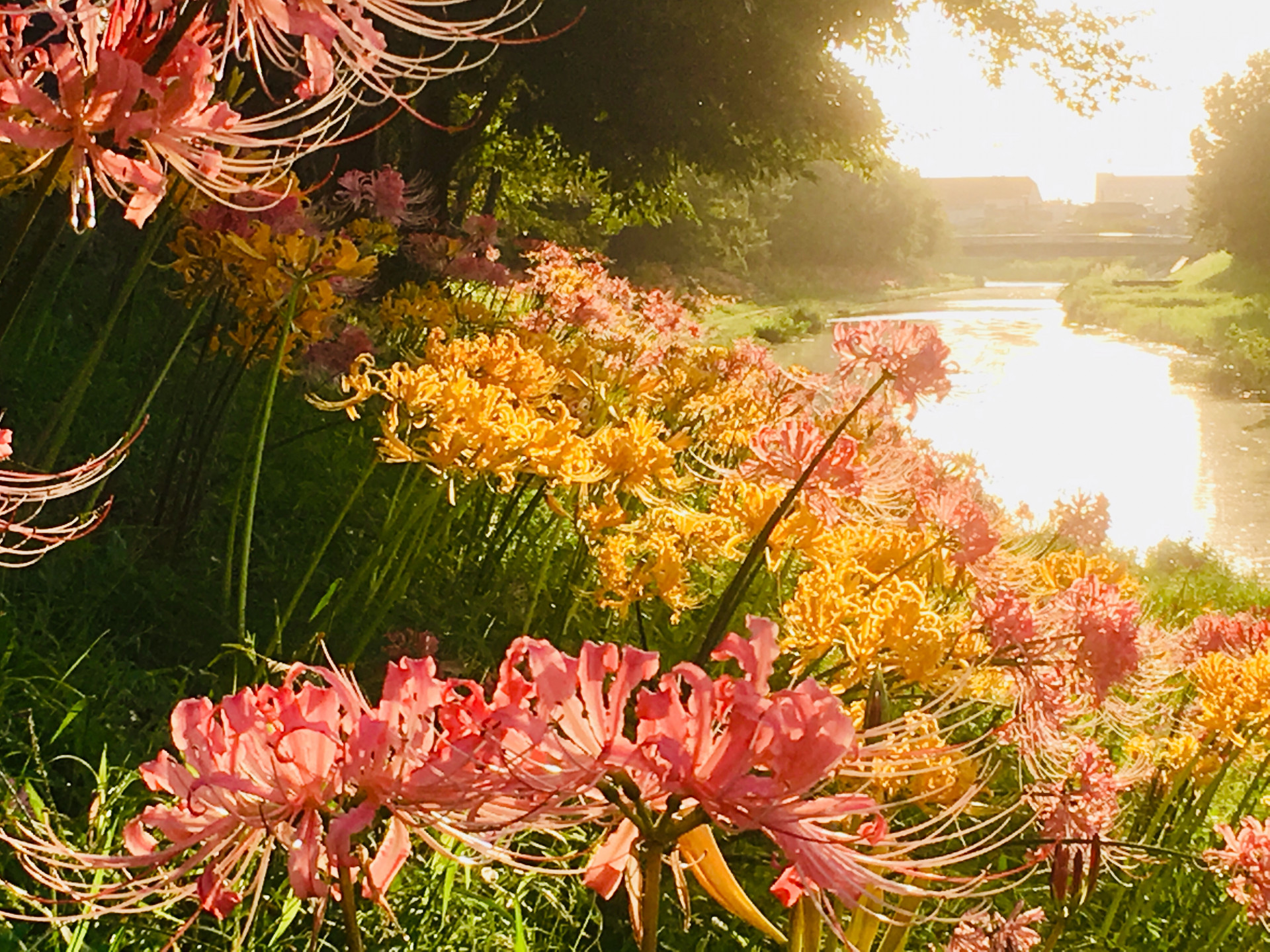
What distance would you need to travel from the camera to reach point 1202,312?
3019 centimetres

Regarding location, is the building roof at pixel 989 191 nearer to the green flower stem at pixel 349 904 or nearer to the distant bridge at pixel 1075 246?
the distant bridge at pixel 1075 246

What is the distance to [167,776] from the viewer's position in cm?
64

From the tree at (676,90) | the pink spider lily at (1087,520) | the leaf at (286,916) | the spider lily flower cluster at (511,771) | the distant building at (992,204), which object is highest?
the distant building at (992,204)

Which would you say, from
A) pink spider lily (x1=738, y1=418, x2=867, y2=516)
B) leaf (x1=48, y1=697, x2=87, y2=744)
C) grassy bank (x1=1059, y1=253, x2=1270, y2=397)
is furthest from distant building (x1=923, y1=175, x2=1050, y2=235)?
leaf (x1=48, y1=697, x2=87, y2=744)

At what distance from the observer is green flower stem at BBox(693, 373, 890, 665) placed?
1.56 meters

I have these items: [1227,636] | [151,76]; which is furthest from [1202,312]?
[151,76]

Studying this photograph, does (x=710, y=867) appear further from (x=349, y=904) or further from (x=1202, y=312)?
(x=1202, y=312)

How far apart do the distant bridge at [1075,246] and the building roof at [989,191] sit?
987cm

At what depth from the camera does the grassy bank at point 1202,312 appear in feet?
65.3

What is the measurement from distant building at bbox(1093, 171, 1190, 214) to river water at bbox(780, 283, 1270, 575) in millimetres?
36112

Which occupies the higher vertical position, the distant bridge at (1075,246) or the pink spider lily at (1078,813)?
the distant bridge at (1075,246)

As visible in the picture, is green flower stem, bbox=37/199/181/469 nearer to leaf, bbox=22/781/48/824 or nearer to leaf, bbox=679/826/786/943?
leaf, bbox=22/781/48/824

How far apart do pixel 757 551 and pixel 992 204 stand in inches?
2761


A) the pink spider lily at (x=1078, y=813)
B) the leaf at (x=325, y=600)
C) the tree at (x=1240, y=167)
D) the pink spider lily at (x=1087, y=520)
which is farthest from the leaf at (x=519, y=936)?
the tree at (x=1240, y=167)
